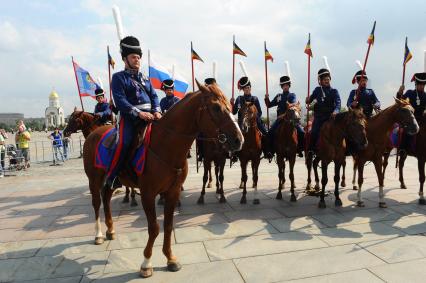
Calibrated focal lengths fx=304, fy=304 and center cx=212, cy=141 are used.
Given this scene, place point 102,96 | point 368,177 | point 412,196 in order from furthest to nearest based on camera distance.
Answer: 1. point 368,177
2. point 102,96
3. point 412,196

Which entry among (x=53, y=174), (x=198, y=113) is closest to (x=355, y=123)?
(x=198, y=113)

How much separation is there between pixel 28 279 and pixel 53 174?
33.8 feet

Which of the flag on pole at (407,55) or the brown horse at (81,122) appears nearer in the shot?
the flag on pole at (407,55)

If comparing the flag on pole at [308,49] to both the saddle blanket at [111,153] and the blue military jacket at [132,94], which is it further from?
the saddle blanket at [111,153]

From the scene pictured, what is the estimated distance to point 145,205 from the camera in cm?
424

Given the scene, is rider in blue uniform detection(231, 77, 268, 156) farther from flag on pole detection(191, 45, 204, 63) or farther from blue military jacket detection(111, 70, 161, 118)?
blue military jacket detection(111, 70, 161, 118)

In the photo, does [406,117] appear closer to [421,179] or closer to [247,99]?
[421,179]

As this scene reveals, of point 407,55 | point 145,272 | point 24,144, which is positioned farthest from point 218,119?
point 24,144

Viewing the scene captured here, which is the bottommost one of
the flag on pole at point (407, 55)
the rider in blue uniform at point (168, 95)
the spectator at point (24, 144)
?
the spectator at point (24, 144)

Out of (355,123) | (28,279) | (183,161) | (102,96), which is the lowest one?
(28,279)

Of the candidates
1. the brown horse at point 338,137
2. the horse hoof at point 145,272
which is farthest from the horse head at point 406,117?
the horse hoof at point 145,272


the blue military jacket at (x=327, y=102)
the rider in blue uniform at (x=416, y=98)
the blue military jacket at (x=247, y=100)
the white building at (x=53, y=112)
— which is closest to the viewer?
the rider in blue uniform at (x=416, y=98)

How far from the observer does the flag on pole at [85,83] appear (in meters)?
9.58

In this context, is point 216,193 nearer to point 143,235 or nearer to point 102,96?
point 143,235
